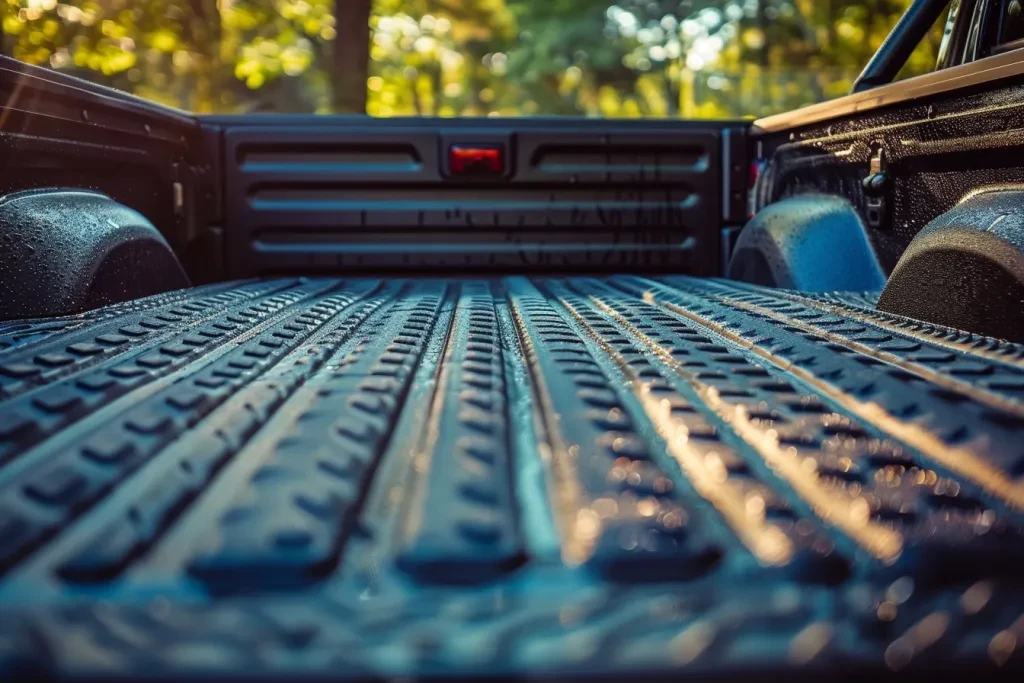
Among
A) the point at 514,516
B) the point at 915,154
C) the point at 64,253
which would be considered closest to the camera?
the point at 514,516

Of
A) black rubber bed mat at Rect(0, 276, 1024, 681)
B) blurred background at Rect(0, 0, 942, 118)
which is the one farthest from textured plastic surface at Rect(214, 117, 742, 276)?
blurred background at Rect(0, 0, 942, 118)

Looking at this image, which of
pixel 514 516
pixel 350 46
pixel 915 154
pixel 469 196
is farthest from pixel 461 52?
pixel 514 516

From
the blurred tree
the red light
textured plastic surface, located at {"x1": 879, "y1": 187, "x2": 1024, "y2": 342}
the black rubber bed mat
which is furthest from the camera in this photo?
the blurred tree

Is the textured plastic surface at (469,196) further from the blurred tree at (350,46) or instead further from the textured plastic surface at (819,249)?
the blurred tree at (350,46)

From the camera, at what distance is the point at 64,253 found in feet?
6.72

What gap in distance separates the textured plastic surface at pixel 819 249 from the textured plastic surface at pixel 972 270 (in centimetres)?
58

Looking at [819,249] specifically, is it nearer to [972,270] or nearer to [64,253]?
[972,270]

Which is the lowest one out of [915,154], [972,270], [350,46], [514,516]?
[514,516]

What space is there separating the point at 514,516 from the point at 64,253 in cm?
173

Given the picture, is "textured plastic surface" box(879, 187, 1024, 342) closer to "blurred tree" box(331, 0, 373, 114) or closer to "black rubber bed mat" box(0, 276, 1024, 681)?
"black rubber bed mat" box(0, 276, 1024, 681)

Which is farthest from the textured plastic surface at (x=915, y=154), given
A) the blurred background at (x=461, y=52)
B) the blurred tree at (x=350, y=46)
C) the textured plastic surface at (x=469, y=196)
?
the blurred tree at (x=350, y=46)

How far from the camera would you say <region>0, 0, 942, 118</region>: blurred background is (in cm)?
1077

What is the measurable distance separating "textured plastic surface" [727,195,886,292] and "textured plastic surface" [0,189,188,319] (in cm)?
212

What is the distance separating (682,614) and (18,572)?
1.89ft
